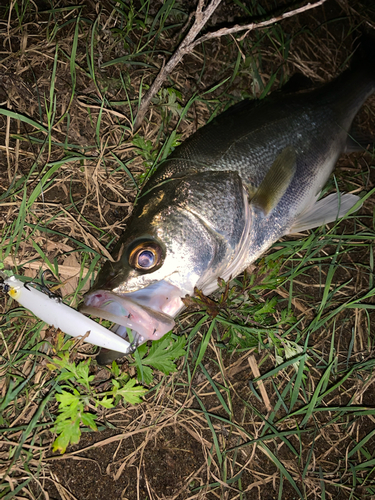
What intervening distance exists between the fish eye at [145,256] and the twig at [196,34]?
3.89ft

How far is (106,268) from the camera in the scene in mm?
2137

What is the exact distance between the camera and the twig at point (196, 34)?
189 centimetres

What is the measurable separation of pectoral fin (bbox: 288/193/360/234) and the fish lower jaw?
1343mm

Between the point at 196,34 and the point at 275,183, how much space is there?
1092mm

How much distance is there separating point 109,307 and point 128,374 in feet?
2.49

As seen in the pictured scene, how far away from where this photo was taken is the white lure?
222 centimetres

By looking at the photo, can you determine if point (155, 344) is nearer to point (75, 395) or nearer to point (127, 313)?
point (127, 313)

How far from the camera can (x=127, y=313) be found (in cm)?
198

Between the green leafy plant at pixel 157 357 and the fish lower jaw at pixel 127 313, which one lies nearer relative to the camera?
the fish lower jaw at pixel 127 313

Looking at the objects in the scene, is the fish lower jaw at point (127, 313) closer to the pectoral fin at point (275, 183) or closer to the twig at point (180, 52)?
the pectoral fin at point (275, 183)

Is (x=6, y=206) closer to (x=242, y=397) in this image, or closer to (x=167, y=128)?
(x=167, y=128)

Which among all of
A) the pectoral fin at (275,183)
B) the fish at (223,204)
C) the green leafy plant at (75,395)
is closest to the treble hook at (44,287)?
the green leafy plant at (75,395)

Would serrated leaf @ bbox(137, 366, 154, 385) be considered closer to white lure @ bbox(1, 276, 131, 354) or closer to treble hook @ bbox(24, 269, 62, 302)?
white lure @ bbox(1, 276, 131, 354)

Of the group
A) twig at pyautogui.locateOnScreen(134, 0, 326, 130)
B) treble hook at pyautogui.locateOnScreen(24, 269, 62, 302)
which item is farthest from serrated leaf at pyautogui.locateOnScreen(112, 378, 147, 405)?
twig at pyautogui.locateOnScreen(134, 0, 326, 130)
